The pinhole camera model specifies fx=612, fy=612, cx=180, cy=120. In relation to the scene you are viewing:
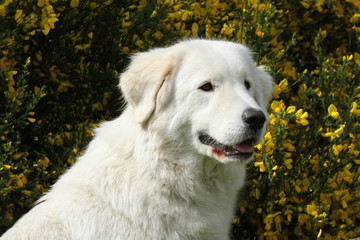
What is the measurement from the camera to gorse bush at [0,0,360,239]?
4266mm

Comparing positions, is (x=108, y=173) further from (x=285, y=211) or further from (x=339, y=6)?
(x=339, y=6)

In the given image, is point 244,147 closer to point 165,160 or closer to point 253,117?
point 253,117

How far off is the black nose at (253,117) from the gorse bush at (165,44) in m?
0.75

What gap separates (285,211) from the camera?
429 centimetres

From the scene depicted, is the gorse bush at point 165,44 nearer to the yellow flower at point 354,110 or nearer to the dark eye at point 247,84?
the yellow flower at point 354,110

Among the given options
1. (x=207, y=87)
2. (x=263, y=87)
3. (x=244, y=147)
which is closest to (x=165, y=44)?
(x=263, y=87)

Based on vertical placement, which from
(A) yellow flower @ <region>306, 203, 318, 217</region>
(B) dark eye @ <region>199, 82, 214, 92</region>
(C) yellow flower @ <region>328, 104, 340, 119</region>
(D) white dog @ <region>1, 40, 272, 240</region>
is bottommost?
(A) yellow flower @ <region>306, 203, 318, 217</region>

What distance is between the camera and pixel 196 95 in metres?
3.41

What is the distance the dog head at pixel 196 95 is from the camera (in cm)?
333

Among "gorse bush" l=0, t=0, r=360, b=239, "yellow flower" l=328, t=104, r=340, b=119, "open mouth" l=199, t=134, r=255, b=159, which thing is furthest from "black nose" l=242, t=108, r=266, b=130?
"yellow flower" l=328, t=104, r=340, b=119

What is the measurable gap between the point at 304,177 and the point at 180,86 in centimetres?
142

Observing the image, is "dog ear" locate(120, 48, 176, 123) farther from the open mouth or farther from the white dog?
the open mouth

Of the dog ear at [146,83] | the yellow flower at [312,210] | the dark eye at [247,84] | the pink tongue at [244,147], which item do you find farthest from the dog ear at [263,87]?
the yellow flower at [312,210]

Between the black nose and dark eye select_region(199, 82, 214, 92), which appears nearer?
the black nose
